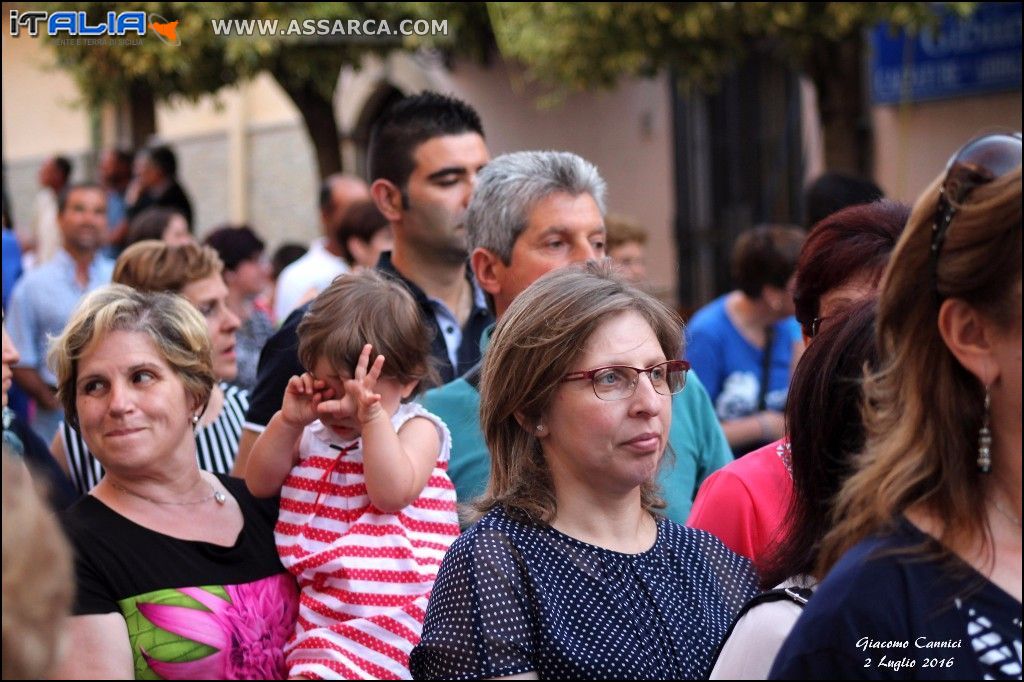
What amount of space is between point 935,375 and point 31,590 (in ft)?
3.61

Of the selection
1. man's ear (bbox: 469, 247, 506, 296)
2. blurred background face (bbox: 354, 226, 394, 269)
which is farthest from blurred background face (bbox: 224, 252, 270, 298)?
Result: man's ear (bbox: 469, 247, 506, 296)

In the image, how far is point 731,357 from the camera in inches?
226

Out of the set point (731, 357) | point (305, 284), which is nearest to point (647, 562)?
point (731, 357)

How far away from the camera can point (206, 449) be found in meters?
4.23

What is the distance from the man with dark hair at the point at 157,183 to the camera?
1034cm

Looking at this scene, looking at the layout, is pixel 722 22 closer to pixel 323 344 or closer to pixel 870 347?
pixel 323 344

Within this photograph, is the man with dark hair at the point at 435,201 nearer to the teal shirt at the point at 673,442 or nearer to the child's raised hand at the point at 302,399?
the teal shirt at the point at 673,442

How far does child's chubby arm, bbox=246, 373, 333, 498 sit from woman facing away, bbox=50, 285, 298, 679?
0.09 m

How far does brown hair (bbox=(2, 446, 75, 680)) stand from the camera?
4.49 ft

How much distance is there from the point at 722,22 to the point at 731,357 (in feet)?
13.4

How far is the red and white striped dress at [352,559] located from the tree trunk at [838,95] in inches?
284

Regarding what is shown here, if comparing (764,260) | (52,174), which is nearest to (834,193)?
(764,260)

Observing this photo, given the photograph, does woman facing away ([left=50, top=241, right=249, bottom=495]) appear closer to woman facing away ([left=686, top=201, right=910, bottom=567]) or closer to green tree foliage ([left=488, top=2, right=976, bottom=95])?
woman facing away ([left=686, top=201, right=910, bottom=567])

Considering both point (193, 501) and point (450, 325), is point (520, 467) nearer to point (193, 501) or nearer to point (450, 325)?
point (193, 501)
